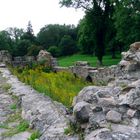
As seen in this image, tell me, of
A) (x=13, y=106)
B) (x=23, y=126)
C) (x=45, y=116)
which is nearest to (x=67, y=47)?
(x=13, y=106)

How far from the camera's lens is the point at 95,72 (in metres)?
19.6

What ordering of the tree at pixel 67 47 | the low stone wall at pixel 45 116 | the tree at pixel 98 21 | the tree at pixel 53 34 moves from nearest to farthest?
1. the low stone wall at pixel 45 116
2. the tree at pixel 98 21
3. the tree at pixel 67 47
4. the tree at pixel 53 34

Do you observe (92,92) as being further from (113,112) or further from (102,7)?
(102,7)

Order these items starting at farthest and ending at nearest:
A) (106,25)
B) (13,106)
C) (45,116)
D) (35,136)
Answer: (106,25) < (13,106) < (45,116) < (35,136)

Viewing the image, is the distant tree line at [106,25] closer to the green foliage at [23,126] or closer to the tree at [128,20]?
the tree at [128,20]

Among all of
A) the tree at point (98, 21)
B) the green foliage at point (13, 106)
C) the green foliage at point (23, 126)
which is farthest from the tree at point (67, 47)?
the green foliage at point (23, 126)

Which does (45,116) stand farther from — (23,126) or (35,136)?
(35,136)

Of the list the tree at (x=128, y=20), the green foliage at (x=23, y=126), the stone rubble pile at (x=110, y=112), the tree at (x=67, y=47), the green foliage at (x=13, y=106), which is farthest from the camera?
the tree at (x=67, y=47)

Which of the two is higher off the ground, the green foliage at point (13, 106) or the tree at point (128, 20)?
the tree at point (128, 20)

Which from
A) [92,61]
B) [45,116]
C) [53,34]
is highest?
[53,34]

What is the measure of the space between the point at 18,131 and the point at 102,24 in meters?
33.4

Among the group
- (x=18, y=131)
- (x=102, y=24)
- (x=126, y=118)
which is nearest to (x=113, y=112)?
(x=126, y=118)

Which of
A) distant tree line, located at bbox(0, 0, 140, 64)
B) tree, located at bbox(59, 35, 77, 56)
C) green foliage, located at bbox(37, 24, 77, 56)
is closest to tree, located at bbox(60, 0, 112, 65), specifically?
distant tree line, located at bbox(0, 0, 140, 64)

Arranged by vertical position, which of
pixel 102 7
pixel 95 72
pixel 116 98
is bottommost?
pixel 95 72
